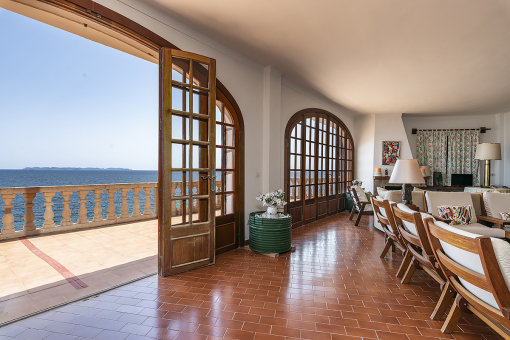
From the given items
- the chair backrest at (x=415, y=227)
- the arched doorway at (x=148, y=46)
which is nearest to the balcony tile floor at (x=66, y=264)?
the arched doorway at (x=148, y=46)

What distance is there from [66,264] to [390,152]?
8376 millimetres

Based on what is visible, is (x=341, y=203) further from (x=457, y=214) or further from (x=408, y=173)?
(x=408, y=173)

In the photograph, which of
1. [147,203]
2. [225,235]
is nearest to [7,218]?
[147,203]

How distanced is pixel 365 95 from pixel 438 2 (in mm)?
3662

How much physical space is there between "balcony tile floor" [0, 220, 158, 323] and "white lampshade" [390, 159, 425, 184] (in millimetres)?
3612

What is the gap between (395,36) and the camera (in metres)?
3.45

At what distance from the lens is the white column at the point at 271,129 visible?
4688 mm

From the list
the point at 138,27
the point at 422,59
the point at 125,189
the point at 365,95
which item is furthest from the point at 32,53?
the point at 422,59

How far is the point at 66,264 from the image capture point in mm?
3229

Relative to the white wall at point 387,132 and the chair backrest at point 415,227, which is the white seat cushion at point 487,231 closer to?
the chair backrest at point 415,227

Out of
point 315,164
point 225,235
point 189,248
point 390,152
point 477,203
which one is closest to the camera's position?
point 189,248

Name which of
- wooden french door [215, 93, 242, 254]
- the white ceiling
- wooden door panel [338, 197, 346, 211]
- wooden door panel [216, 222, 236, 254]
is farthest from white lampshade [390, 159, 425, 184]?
wooden door panel [338, 197, 346, 211]

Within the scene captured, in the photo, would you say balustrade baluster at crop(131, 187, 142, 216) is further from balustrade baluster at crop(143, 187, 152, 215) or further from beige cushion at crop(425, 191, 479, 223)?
beige cushion at crop(425, 191, 479, 223)

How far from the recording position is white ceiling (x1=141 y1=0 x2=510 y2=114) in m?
2.87
